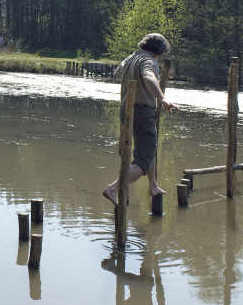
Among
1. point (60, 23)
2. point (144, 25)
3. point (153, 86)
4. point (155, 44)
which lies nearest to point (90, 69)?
point (144, 25)

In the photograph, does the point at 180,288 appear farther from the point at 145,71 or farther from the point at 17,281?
the point at 145,71

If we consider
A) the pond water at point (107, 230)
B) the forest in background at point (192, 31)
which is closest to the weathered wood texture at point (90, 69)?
the forest in background at point (192, 31)

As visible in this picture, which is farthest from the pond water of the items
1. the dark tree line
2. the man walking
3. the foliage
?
the dark tree line

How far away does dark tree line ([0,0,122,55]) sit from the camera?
284 ft

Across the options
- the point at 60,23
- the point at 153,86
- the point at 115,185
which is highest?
the point at 60,23

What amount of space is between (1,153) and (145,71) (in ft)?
20.3

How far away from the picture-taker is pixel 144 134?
8.15 meters

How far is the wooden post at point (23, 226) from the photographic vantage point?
23.6ft

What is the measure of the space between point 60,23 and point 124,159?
8914 centimetres

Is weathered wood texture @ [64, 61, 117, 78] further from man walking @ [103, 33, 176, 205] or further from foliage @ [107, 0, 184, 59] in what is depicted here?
Result: man walking @ [103, 33, 176, 205]

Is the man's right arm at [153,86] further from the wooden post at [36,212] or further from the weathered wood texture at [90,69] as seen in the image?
the weathered wood texture at [90,69]

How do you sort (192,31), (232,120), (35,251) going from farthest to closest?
(192,31) → (232,120) → (35,251)

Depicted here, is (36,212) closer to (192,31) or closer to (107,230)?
(107,230)

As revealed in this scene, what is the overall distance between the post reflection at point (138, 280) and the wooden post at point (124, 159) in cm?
21
